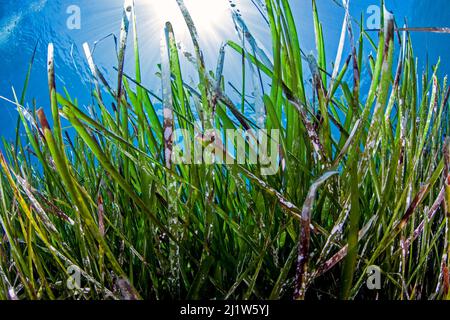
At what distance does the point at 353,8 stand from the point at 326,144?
18.7 metres

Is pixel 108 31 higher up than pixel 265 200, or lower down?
higher up

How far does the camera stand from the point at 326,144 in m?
0.63

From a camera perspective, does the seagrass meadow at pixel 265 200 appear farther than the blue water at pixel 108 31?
No

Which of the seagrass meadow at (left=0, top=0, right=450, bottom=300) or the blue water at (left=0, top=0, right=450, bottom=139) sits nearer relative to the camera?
the seagrass meadow at (left=0, top=0, right=450, bottom=300)

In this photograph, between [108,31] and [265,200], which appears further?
[108,31]

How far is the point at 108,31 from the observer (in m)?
18.4

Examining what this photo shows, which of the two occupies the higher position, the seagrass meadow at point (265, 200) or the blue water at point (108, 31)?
the blue water at point (108, 31)

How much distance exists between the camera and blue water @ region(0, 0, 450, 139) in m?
15.3

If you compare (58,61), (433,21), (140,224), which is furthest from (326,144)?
(58,61)

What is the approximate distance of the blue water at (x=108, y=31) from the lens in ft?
50.2

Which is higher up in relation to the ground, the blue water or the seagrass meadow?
the blue water

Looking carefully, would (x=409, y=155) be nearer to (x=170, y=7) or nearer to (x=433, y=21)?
(x=170, y=7)
